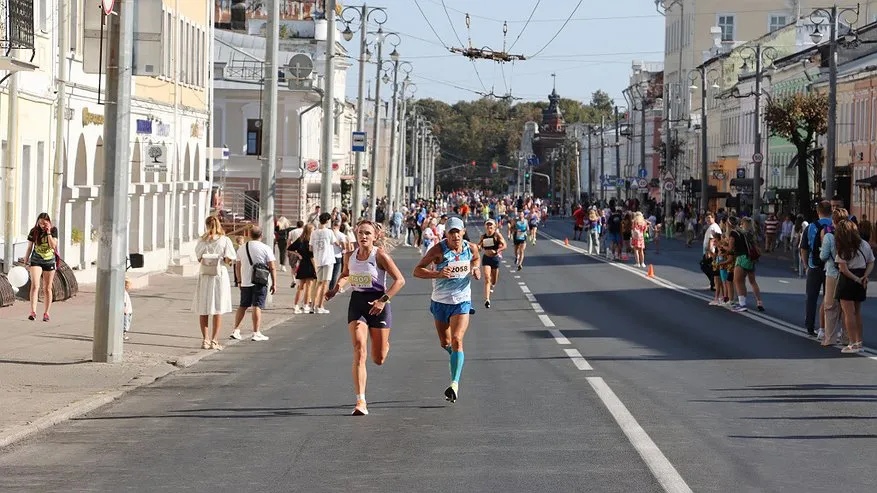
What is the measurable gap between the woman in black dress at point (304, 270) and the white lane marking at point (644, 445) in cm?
1367

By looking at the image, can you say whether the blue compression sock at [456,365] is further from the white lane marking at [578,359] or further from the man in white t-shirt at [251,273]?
the man in white t-shirt at [251,273]

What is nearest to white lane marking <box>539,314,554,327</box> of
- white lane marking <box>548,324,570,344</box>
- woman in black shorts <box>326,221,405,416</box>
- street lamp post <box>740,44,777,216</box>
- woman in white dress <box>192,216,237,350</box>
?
white lane marking <box>548,324,570,344</box>

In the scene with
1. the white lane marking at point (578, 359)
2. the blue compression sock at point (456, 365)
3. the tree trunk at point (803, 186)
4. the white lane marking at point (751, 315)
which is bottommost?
the white lane marking at point (578, 359)

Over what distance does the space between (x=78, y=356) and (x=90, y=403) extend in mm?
4868

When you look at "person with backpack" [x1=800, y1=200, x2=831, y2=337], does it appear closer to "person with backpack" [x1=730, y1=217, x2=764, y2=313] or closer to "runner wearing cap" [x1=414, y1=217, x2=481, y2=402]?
"person with backpack" [x1=730, y1=217, x2=764, y2=313]

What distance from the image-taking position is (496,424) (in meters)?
12.7

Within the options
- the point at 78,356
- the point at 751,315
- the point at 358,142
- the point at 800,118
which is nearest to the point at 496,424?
the point at 78,356

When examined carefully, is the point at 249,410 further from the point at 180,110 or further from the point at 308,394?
the point at 180,110

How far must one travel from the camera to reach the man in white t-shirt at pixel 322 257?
95.3 ft

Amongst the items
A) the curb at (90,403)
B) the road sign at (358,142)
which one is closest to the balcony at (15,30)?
the curb at (90,403)

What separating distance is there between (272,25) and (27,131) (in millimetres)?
4801

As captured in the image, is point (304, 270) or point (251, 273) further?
point (304, 270)

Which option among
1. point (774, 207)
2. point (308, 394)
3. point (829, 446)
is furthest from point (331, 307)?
point (774, 207)

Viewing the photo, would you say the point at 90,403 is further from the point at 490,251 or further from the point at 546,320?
the point at 490,251
